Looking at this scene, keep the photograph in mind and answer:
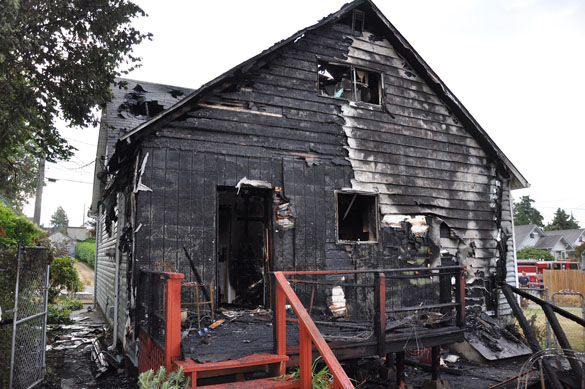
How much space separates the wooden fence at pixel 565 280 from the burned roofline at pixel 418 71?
10656 millimetres

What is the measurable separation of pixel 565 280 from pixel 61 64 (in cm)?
2091

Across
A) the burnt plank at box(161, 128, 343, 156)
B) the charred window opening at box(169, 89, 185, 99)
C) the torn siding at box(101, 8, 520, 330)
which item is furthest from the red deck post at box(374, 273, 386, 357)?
the charred window opening at box(169, 89, 185, 99)

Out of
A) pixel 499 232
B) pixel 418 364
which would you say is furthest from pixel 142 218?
pixel 499 232

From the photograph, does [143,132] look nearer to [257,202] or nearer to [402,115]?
[257,202]

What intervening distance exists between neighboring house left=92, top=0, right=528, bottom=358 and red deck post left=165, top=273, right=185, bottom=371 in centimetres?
251

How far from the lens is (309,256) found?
25.8 ft

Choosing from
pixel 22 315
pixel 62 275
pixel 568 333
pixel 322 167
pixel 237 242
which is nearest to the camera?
pixel 22 315

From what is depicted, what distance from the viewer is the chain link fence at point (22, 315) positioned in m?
6.07

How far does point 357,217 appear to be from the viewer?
376 inches

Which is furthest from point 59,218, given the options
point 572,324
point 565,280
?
point 572,324

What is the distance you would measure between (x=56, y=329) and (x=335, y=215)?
8442 mm

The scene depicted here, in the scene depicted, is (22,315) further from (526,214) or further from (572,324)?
(526,214)

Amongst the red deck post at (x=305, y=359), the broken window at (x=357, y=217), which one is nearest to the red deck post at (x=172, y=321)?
the red deck post at (x=305, y=359)

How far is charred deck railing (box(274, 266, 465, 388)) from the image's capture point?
162 inches
